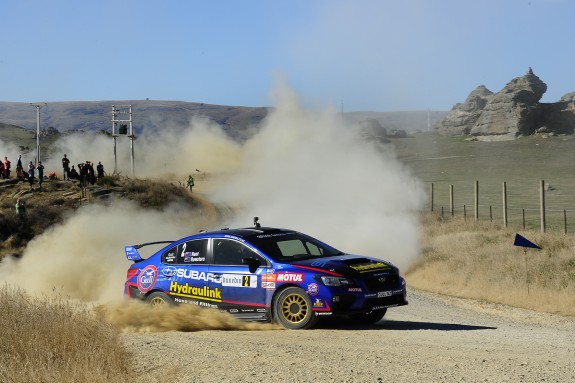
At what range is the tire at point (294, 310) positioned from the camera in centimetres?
1327

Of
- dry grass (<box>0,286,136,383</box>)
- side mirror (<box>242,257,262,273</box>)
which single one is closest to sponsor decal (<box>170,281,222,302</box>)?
side mirror (<box>242,257,262,273</box>)

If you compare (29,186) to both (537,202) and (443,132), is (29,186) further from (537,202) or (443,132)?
(443,132)

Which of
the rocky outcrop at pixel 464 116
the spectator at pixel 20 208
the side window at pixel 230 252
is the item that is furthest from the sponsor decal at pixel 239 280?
the rocky outcrop at pixel 464 116

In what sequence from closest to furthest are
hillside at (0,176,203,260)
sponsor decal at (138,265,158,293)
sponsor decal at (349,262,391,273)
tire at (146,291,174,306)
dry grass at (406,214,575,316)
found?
sponsor decal at (349,262,391,273) < tire at (146,291,174,306) < sponsor decal at (138,265,158,293) < dry grass at (406,214,575,316) < hillside at (0,176,203,260)

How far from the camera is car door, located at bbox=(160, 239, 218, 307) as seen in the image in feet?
47.3

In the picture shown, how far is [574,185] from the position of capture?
59500 millimetres

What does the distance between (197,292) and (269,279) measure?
1.49 meters

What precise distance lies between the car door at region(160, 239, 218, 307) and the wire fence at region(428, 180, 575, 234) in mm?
17881

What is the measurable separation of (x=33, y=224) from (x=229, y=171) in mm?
34951

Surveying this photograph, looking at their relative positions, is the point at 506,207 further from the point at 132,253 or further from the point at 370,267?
the point at 370,267

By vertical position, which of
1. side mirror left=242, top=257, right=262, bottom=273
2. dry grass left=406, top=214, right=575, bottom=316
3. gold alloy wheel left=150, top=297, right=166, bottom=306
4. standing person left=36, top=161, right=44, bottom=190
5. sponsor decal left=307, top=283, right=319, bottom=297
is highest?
standing person left=36, top=161, right=44, bottom=190

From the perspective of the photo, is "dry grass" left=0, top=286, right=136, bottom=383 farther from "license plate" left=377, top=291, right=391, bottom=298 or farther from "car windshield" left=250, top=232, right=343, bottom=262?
"license plate" left=377, top=291, right=391, bottom=298

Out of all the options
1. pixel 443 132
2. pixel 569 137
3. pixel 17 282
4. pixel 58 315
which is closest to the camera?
pixel 58 315

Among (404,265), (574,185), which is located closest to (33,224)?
(404,265)
